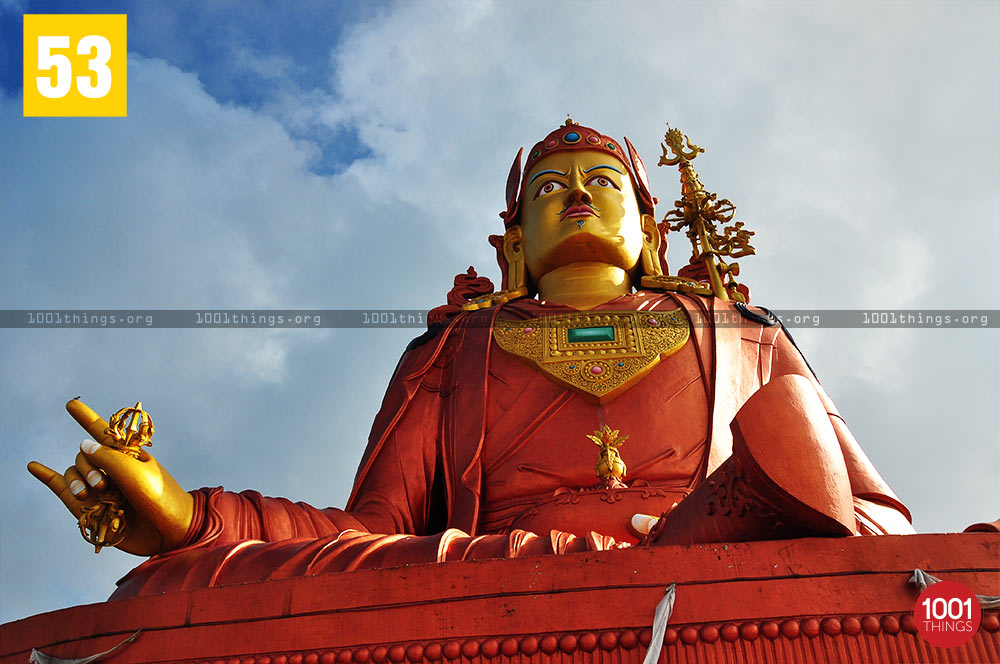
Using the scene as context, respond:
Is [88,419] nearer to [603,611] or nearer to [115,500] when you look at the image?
[115,500]

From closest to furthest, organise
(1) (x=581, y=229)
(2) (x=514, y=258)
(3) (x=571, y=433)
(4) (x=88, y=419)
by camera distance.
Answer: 1. (4) (x=88, y=419)
2. (3) (x=571, y=433)
3. (1) (x=581, y=229)
4. (2) (x=514, y=258)

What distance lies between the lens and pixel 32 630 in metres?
2.78

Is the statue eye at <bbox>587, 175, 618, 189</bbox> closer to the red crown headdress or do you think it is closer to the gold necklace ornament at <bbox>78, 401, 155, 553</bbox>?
the red crown headdress

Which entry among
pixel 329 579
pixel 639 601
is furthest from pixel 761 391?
pixel 329 579

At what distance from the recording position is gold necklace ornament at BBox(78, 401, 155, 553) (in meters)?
2.97

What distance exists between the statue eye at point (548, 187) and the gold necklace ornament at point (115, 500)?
2822mm

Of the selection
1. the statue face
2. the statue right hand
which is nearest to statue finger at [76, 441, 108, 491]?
the statue right hand

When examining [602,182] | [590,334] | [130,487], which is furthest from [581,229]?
[130,487]

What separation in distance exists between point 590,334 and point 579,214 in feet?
2.56

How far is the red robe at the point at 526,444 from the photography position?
3.66 meters

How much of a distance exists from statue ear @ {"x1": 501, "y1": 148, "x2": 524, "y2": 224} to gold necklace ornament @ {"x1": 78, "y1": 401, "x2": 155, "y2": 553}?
9.74ft

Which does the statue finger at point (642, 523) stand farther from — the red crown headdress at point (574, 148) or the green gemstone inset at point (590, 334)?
the red crown headdress at point (574, 148)

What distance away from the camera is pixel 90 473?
3.01 metres

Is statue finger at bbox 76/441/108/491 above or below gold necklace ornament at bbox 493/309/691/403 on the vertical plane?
below
